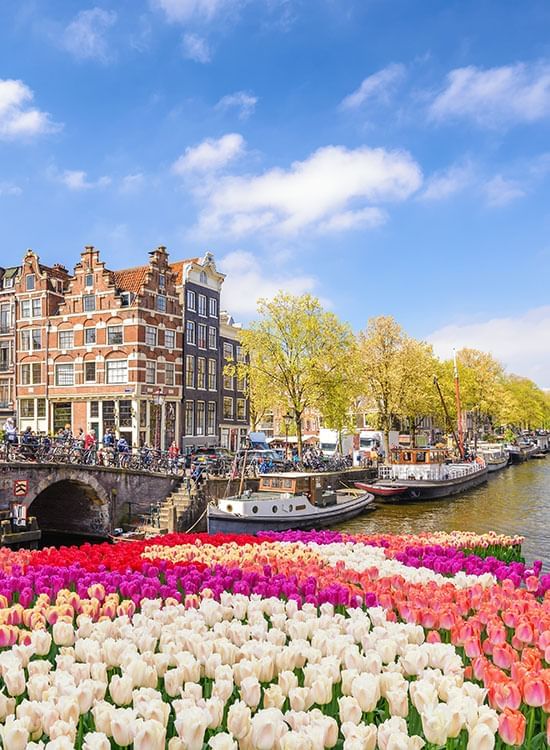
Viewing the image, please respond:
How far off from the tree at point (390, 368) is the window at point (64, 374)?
21.4m

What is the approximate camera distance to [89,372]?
4325cm

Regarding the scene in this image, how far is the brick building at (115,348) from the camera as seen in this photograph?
41875mm

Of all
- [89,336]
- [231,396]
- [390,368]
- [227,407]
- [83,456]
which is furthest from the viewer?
[231,396]

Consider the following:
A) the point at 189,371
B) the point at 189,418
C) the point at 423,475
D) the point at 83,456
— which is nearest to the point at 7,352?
the point at 189,371

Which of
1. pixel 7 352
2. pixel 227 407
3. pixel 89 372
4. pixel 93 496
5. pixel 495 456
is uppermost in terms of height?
pixel 7 352

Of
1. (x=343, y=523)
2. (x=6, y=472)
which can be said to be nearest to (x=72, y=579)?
(x=6, y=472)

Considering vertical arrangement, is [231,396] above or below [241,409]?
above

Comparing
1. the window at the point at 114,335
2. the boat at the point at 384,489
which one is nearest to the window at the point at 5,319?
the window at the point at 114,335

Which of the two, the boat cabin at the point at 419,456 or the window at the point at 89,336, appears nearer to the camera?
the window at the point at 89,336

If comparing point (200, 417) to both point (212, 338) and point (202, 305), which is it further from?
→ point (202, 305)

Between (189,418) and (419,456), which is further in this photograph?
(189,418)

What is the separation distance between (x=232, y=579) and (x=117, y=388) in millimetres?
35247

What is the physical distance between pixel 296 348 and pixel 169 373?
9453 millimetres

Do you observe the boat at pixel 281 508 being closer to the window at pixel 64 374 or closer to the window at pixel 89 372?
the window at pixel 89 372
